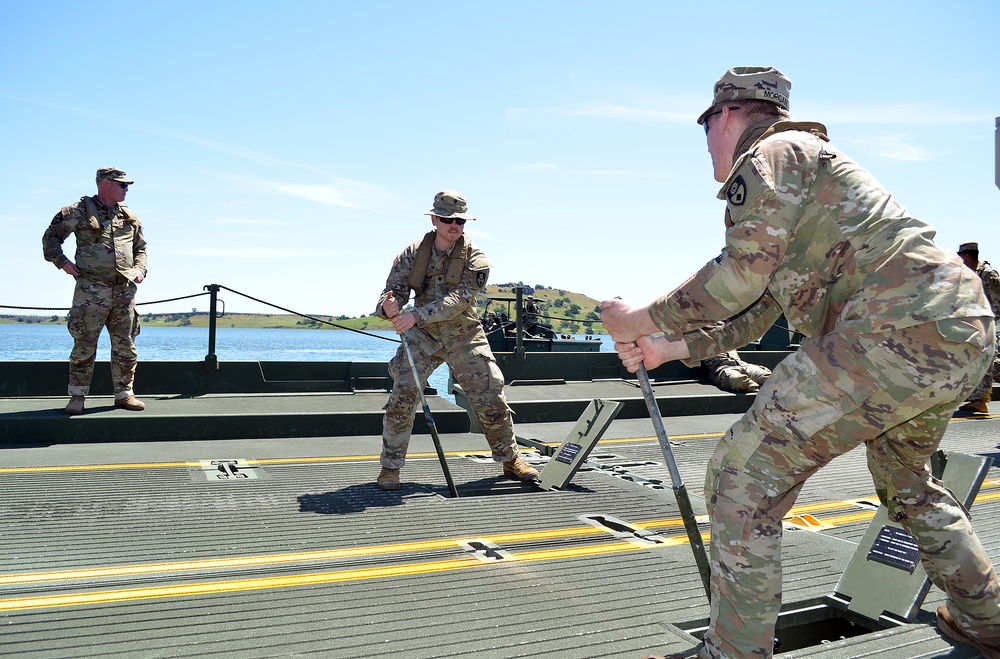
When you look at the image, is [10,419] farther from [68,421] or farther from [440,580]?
[440,580]

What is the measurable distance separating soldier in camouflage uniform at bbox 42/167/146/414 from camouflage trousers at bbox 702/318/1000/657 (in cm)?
785

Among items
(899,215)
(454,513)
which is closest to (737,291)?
(899,215)

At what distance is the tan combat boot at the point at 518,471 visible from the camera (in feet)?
22.7

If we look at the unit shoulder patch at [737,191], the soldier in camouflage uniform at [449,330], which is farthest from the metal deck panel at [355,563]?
the unit shoulder patch at [737,191]

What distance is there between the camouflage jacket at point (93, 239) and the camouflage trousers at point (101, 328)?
143 millimetres

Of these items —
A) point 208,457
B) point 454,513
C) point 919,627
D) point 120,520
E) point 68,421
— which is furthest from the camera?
point 68,421

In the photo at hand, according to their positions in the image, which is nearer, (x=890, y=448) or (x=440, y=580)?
(x=890, y=448)

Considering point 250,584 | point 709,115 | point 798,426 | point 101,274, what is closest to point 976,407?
point 709,115

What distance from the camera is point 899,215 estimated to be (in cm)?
297

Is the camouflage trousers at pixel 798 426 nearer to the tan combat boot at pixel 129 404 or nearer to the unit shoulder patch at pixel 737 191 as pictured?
the unit shoulder patch at pixel 737 191

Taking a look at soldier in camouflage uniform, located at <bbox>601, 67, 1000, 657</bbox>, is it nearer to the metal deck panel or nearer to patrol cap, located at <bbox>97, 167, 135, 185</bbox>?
the metal deck panel

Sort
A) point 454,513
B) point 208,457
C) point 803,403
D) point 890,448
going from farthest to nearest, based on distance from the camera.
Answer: point 208,457 < point 454,513 < point 890,448 < point 803,403

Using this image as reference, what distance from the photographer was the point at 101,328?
9062 millimetres

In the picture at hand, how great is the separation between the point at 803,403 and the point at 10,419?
7866mm
